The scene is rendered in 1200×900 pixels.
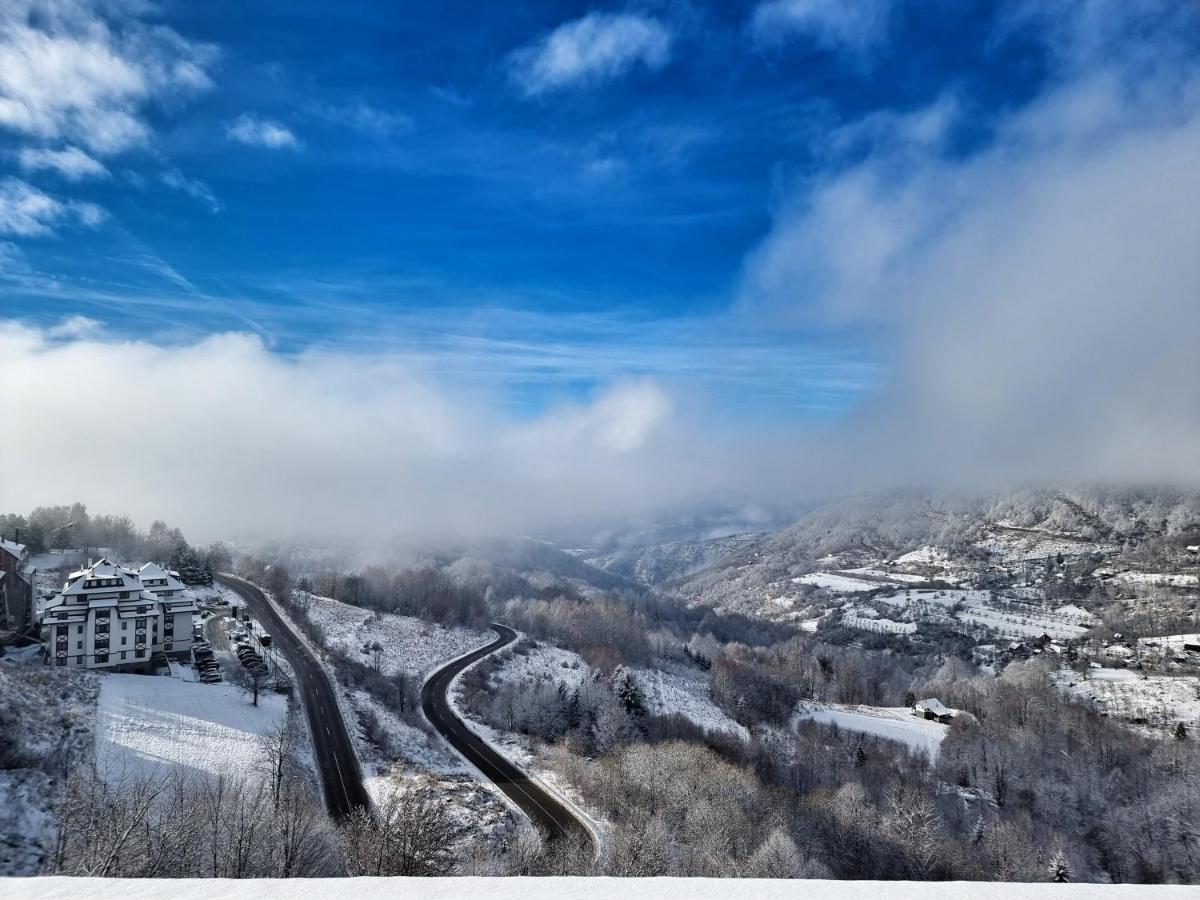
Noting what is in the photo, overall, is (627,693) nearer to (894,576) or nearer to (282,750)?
(282,750)

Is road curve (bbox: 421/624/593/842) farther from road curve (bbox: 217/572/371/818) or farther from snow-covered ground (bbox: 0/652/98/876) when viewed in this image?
snow-covered ground (bbox: 0/652/98/876)

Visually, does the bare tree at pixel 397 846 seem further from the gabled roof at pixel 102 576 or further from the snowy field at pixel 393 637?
the snowy field at pixel 393 637

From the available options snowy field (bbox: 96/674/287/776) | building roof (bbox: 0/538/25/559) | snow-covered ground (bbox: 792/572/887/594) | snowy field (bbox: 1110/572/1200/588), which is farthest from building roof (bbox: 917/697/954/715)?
snow-covered ground (bbox: 792/572/887/594)

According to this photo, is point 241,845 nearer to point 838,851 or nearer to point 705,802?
point 705,802

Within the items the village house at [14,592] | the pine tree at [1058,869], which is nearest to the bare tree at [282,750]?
the village house at [14,592]

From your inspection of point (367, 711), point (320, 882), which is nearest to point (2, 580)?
point (367, 711)

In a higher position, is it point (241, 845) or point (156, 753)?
point (241, 845)
